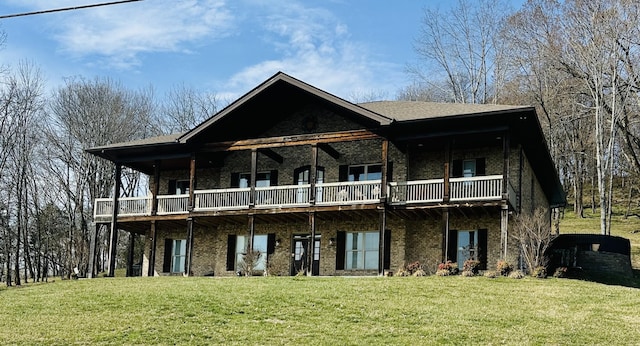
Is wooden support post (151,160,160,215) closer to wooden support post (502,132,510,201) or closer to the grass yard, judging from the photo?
the grass yard

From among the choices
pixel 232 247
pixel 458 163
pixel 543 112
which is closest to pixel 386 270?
pixel 458 163

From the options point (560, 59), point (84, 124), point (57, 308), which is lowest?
point (57, 308)

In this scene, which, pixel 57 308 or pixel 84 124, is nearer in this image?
pixel 57 308

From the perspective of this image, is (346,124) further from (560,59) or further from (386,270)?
(560,59)

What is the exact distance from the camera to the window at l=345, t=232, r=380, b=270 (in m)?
29.4

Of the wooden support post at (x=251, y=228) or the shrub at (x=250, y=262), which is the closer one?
the shrub at (x=250, y=262)

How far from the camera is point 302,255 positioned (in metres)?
30.7

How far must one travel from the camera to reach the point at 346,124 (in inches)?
1175

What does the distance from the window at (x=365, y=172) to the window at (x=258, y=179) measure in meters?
3.69

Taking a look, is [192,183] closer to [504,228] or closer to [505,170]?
[505,170]

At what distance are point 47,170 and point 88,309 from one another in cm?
2789

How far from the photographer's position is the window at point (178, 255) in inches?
1321

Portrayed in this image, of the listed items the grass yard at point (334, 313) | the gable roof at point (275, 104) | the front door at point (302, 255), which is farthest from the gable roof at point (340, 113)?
the grass yard at point (334, 313)

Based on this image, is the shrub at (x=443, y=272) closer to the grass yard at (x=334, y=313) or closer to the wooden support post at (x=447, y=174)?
the grass yard at (x=334, y=313)
